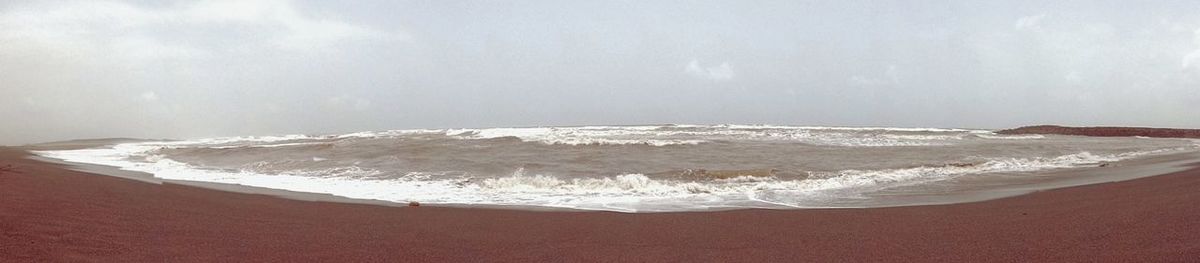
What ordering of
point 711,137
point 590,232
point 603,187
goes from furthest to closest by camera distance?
point 711,137
point 603,187
point 590,232

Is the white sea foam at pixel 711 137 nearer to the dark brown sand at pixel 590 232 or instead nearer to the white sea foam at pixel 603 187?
A: the white sea foam at pixel 603 187

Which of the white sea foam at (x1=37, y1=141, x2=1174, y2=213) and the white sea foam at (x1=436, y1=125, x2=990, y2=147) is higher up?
the white sea foam at (x1=436, y1=125, x2=990, y2=147)

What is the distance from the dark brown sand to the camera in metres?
4.38

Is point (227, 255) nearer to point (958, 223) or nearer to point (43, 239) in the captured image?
point (43, 239)

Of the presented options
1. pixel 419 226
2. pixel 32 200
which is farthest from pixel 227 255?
pixel 32 200

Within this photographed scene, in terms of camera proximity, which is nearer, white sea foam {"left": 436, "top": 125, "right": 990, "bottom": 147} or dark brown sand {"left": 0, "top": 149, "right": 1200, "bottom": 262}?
dark brown sand {"left": 0, "top": 149, "right": 1200, "bottom": 262}

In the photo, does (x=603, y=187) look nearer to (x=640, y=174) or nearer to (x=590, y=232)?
(x=640, y=174)

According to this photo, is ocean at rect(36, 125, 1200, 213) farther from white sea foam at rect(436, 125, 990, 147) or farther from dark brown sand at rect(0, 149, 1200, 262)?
white sea foam at rect(436, 125, 990, 147)

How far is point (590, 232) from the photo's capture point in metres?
5.76

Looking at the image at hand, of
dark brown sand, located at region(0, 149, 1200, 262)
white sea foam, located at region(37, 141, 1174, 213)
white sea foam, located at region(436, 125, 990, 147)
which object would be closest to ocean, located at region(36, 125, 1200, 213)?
white sea foam, located at region(37, 141, 1174, 213)

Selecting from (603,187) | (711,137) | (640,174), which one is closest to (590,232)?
(603,187)

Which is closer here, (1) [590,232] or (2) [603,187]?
(1) [590,232]

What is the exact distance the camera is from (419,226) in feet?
19.8

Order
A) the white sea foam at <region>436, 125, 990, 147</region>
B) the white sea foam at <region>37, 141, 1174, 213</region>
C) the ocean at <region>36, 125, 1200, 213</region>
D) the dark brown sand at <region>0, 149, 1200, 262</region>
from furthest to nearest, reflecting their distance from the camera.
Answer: the white sea foam at <region>436, 125, 990, 147</region> < the ocean at <region>36, 125, 1200, 213</region> < the white sea foam at <region>37, 141, 1174, 213</region> < the dark brown sand at <region>0, 149, 1200, 262</region>
